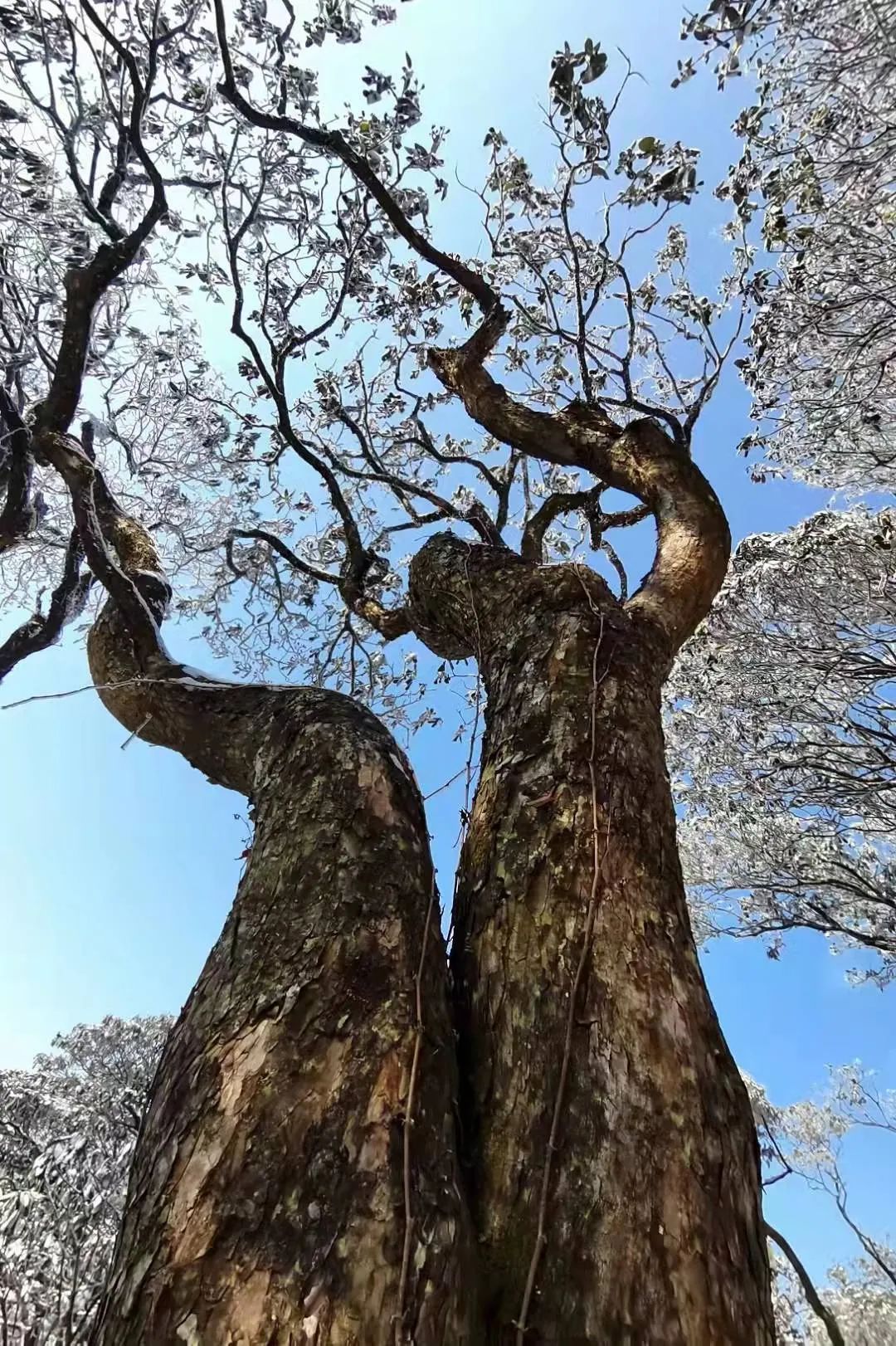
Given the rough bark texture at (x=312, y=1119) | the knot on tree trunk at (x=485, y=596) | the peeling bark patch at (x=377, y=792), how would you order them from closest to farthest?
the rough bark texture at (x=312, y=1119)
the peeling bark patch at (x=377, y=792)
the knot on tree trunk at (x=485, y=596)

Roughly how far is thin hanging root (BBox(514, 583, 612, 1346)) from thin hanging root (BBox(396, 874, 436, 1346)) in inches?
7.3

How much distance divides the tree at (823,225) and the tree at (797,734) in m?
0.85

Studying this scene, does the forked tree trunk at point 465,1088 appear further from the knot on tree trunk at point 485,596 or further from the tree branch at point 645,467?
the tree branch at point 645,467

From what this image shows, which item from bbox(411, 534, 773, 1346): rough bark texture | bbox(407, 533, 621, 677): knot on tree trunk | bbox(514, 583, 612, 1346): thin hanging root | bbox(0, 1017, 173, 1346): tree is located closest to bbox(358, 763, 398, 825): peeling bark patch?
bbox(411, 534, 773, 1346): rough bark texture

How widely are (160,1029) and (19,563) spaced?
7.76 metres

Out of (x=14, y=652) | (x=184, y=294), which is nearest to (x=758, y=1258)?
(x=14, y=652)

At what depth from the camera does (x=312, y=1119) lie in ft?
3.87

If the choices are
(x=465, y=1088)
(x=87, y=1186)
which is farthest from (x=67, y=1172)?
(x=465, y=1088)

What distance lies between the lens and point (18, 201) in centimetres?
441

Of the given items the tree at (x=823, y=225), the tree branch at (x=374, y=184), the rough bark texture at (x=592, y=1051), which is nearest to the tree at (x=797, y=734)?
the tree at (x=823, y=225)

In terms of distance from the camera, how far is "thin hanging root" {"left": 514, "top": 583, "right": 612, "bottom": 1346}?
1.10 meters

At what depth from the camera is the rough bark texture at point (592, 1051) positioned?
109 cm

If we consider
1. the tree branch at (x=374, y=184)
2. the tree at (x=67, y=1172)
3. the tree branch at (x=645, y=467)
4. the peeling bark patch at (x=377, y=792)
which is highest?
the tree branch at (x=374, y=184)

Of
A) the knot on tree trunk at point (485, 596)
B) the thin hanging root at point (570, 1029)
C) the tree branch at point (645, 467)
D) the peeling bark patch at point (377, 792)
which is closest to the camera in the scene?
the thin hanging root at point (570, 1029)
